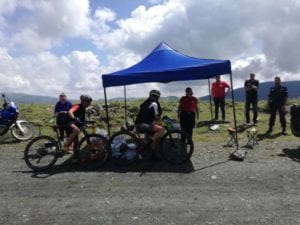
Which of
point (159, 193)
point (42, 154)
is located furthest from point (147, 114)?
point (159, 193)

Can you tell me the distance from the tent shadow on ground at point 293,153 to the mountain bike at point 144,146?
310cm

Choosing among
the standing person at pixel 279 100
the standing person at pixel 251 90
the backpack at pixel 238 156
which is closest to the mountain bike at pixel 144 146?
the backpack at pixel 238 156

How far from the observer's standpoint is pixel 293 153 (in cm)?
1384

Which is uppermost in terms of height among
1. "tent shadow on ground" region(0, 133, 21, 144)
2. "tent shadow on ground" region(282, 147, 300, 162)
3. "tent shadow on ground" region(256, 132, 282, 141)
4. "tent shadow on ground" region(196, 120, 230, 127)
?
"tent shadow on ground" region(196, 120, 230, 127)

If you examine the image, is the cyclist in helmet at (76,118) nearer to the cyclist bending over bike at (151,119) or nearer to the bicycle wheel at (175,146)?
the cyclist bending over bike at (151,119)

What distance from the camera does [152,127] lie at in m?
12.4

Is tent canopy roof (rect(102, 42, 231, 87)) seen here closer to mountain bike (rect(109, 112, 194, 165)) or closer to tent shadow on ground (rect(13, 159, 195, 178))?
mountain bike (rect(109, 112, 194, 165))

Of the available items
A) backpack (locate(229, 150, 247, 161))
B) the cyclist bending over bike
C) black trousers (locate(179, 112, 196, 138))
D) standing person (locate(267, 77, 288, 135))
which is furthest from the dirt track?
standing person (locate(267, 77, 288, 135))

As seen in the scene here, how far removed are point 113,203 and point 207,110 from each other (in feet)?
59.9

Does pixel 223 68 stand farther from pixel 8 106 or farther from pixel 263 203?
pixel 8 106

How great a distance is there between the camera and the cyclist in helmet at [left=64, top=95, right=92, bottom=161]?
12.0 metres

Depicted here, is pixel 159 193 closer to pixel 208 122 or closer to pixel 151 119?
pixel 151 119

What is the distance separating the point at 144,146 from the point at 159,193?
327 centimetres

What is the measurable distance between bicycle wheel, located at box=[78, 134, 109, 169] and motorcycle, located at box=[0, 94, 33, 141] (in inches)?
264
